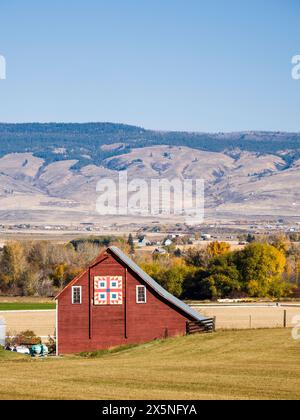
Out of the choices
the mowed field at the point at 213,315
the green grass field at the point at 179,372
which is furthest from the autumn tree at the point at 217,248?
the green grass field at the point at 179,372

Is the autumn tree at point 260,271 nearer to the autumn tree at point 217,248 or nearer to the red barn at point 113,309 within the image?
the autumn tree at point 217,248

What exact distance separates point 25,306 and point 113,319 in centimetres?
3601

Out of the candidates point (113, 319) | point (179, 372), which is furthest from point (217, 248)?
point (179, 372)

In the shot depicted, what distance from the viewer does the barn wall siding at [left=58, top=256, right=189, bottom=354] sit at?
5272cm

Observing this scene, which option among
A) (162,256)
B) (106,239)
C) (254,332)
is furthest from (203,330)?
(106,239)

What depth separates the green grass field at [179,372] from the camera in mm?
26219

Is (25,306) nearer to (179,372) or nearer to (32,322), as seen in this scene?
(32,322)

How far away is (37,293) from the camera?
348ft

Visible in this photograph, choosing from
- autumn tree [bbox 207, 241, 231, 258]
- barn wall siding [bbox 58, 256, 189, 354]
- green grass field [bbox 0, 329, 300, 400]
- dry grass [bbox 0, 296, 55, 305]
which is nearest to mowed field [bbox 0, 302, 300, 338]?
dry grass [bbox 0, 296, 55, 305]

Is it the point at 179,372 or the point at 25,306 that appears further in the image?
the point at 25,306

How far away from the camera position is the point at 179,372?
104 ft
